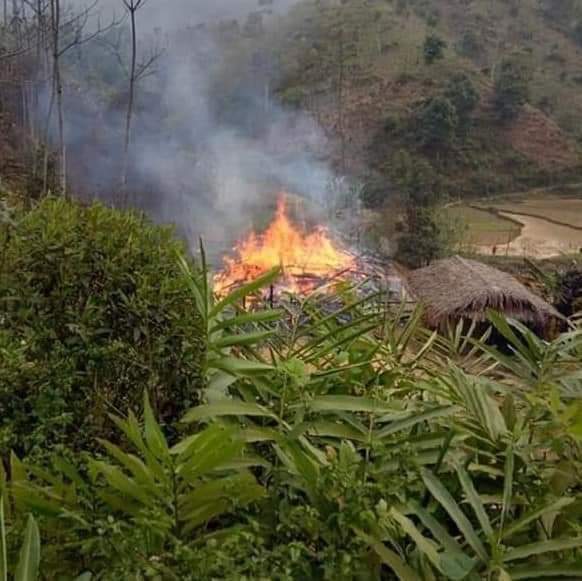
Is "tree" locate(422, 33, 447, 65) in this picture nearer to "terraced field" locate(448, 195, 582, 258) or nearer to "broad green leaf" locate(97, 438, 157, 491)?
"terraced field" locate(448, 195, 582, 258)

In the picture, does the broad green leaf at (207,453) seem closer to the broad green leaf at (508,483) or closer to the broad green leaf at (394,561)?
the broad green leaf at (394,561)

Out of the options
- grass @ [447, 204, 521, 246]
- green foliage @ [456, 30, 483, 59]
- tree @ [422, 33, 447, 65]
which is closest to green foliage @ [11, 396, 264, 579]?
grass @ [447, 204, 521, 246]

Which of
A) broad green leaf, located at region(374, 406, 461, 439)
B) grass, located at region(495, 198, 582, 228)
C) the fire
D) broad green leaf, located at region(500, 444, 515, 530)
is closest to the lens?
broad green leaf, located at region(500, 444, 515, 530)

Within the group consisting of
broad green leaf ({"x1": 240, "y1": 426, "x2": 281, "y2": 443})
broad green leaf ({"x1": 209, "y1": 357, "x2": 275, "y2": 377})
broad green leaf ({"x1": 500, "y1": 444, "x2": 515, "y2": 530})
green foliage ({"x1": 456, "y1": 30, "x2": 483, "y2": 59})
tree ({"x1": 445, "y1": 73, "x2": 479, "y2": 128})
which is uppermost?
green foliage ({"x1": 456, "y1": 30, "x2": 483, "y2": 59})

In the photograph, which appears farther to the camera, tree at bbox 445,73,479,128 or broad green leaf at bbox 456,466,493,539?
tree at bbox 445,73,479,128

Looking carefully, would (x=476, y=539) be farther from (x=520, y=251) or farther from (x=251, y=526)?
(x=520, y=251)

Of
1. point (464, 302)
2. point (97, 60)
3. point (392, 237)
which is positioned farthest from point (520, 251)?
point (97, 60)

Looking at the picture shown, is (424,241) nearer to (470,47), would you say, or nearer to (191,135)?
(191,135)

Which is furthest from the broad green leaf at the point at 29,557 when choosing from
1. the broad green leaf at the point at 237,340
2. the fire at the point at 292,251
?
the fire at the point at 292,251

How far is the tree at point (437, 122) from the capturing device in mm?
18625

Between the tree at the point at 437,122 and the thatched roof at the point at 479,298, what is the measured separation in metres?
12.9

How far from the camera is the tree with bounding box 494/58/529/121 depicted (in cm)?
2069

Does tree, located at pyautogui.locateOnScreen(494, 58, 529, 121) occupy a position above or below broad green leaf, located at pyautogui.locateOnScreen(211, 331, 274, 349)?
above

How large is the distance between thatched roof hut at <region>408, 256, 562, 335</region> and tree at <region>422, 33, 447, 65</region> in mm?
17433
